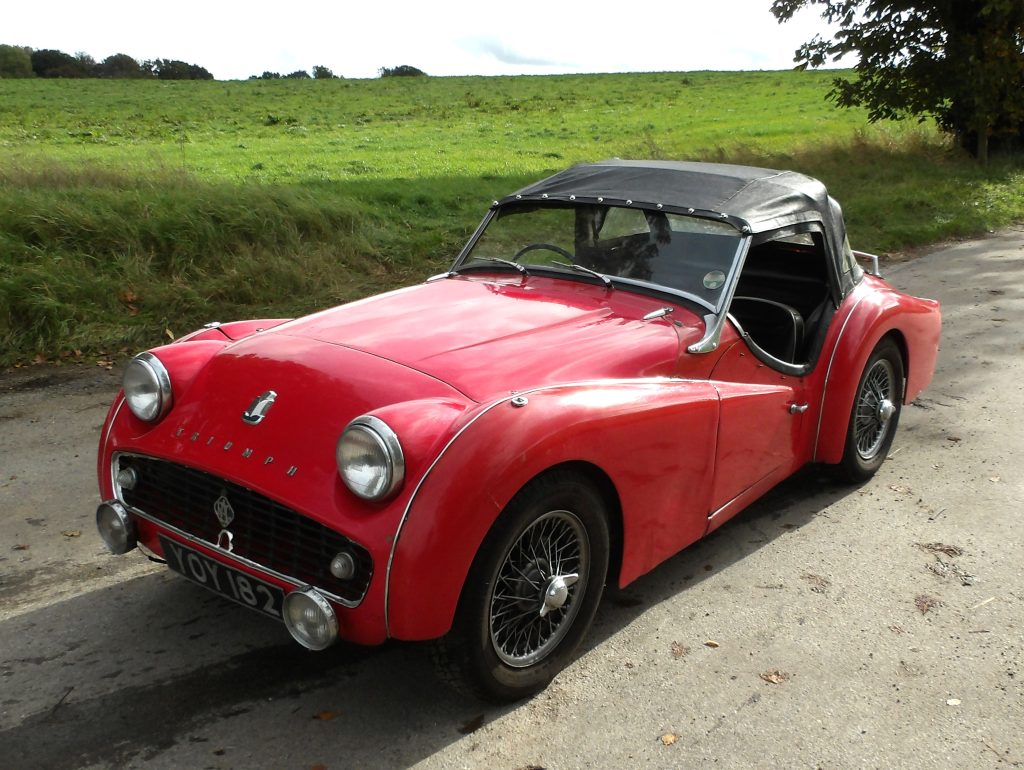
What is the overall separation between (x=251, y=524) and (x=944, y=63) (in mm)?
16024

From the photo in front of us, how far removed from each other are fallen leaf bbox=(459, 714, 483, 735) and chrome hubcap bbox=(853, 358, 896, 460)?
263 cm

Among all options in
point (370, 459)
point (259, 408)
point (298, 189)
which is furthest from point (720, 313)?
point (298, 189)

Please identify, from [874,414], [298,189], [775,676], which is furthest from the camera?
[298,189]

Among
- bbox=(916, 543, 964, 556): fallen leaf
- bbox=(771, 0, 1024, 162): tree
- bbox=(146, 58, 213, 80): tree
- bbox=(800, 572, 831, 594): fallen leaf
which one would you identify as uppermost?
bbox=(146, 58, 213, 80): tree

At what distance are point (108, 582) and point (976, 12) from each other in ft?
54.3

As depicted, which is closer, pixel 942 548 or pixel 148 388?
pixel 148 388

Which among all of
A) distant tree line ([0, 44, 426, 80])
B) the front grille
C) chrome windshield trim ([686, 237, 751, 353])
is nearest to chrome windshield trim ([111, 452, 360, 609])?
the front grille

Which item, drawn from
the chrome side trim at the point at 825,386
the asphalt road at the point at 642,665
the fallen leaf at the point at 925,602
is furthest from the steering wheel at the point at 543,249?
the fallen leaf at the point at 925,602

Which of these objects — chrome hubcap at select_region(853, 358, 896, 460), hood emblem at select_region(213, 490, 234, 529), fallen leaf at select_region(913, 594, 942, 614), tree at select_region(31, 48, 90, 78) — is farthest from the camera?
tree at select_region(31, 48, 90, 78)

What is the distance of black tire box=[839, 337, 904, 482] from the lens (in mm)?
4695

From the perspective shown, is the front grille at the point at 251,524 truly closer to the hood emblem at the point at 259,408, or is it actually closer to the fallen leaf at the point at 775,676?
the hood emblem at the point at 259,408

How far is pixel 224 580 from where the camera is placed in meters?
2.99

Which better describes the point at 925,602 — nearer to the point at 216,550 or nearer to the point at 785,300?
the point at 785,300

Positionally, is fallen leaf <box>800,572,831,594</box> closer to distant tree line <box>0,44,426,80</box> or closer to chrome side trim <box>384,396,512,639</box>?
chrome side trim <box>384,396,512,639</box>
